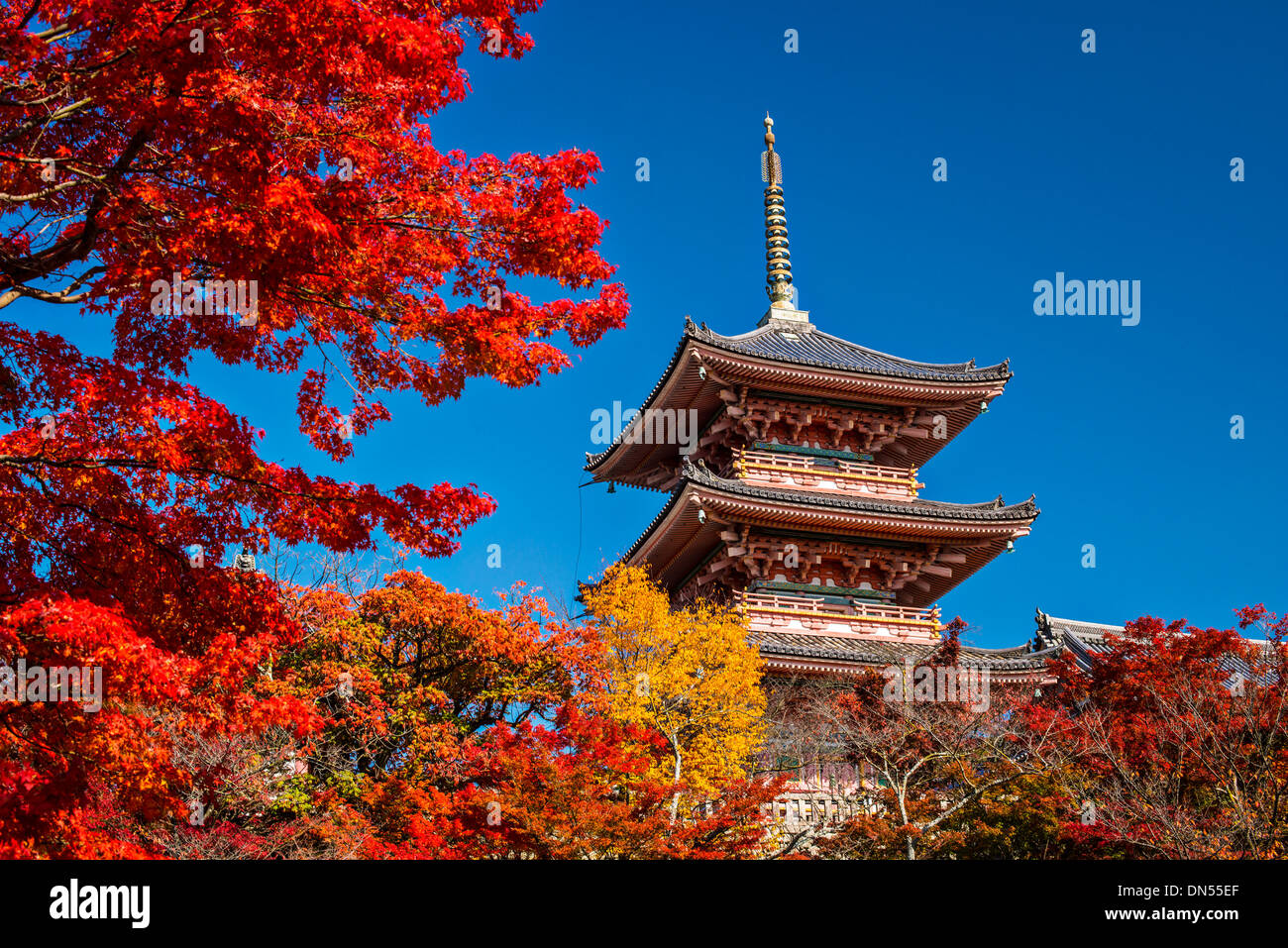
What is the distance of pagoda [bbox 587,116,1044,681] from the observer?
23.0 metres

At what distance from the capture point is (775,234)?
108 feet

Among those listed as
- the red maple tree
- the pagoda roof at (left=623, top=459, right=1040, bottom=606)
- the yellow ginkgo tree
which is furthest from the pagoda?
the red maple tree

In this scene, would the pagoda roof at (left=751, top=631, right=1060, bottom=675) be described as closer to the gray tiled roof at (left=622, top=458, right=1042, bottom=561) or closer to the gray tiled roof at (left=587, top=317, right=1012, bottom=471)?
the gray tiled roof at (left=622, top=458, right=1042, bottom=561)

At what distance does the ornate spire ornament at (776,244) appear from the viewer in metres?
31.0

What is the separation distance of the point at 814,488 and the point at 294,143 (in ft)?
64.2

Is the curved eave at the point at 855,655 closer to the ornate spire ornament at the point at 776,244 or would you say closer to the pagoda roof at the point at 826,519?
the pagoda roof at the point at 826,519

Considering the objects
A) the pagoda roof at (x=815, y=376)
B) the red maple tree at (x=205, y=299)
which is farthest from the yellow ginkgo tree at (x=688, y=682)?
the red maple tree at (x=205, y=299)

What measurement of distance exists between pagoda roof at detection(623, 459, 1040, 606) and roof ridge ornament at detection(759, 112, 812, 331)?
7844 mm

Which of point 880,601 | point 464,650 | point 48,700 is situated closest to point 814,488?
point 880,601

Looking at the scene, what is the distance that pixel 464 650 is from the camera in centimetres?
2078

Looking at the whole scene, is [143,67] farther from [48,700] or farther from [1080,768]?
[1080,768]

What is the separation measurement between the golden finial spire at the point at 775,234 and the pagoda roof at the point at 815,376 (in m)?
2.14

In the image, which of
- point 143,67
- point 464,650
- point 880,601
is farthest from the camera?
point 880,601
